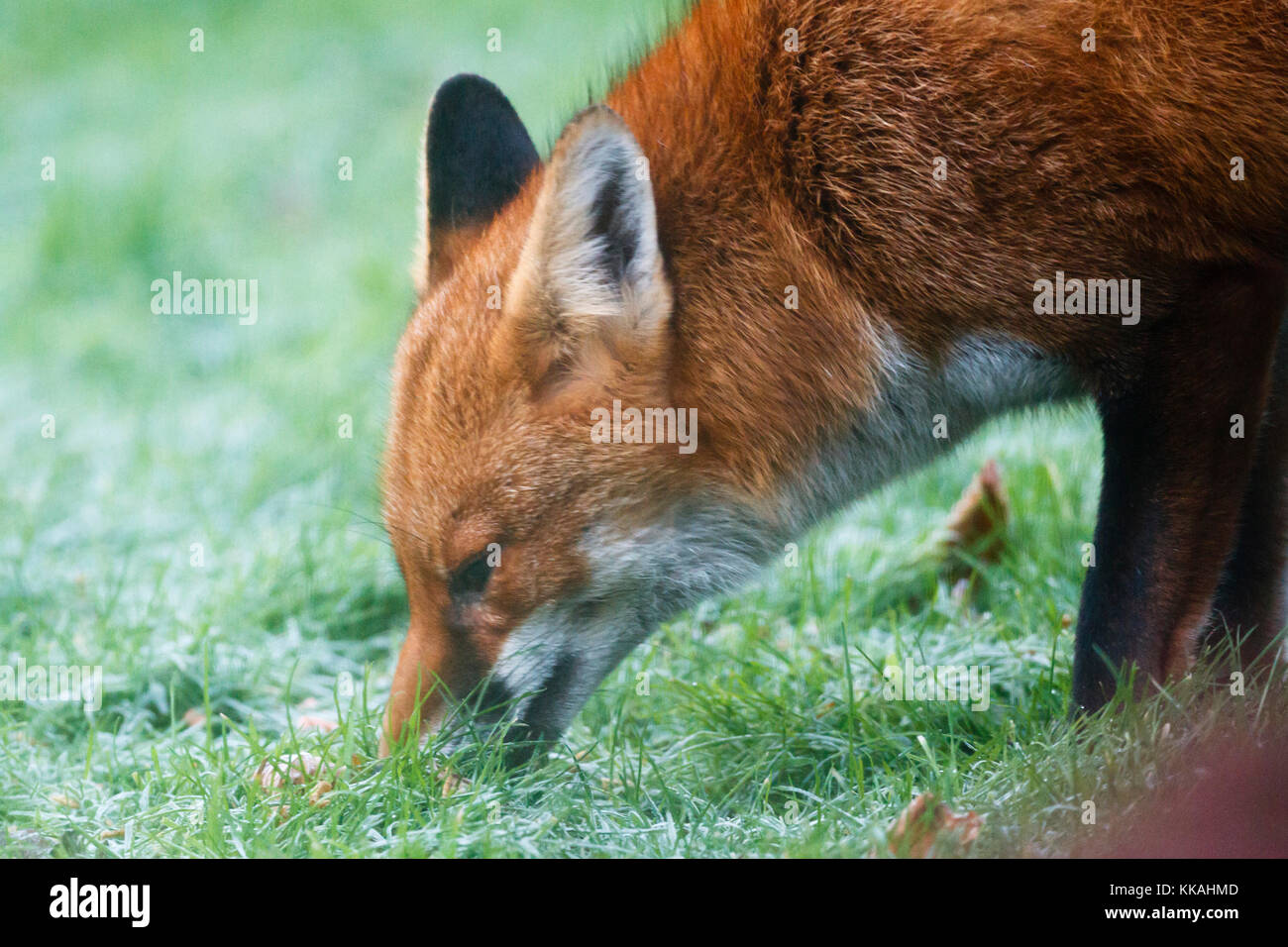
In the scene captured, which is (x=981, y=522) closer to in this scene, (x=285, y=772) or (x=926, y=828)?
(x=926, y=828)

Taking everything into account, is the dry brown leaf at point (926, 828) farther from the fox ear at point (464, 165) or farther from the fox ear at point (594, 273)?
the fox ear at point (464, 165)

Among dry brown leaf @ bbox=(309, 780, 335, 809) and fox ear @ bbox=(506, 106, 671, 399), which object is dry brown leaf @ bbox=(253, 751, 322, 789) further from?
fox ear @ bbox=(506, 106, 671, 399)

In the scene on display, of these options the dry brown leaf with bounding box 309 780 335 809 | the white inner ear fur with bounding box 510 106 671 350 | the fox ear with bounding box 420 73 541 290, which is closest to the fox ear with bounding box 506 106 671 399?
the white inner ear fur with bounding box 510 106 671 350

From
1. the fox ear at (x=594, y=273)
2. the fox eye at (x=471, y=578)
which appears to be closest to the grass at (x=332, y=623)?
the fox eye at (x=471, y=578)

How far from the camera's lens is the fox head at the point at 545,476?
392 cm

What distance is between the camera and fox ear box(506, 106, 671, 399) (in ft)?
12.4

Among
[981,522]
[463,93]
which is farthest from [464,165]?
[981,522]

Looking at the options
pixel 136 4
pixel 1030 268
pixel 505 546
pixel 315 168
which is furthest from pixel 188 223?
pixel 1030 268

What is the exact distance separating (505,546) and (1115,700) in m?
1.91

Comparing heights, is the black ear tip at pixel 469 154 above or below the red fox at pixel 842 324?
above

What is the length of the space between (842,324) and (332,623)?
3057 millimetres

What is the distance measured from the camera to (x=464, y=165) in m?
4.69

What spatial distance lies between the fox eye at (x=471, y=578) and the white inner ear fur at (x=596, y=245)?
A: 762 millimetres
